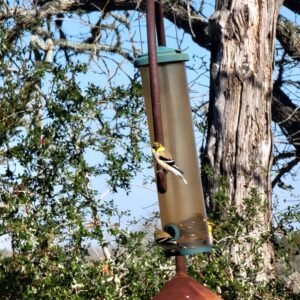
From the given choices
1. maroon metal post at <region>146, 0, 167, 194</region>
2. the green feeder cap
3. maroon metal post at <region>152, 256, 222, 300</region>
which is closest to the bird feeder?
the green feeder cap

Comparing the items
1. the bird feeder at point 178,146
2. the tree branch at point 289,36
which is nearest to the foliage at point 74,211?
the bird feeder at point 178,146

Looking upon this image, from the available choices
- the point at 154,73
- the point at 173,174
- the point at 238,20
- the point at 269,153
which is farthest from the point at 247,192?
the point at 154,73

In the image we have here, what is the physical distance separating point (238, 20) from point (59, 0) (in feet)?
7.87

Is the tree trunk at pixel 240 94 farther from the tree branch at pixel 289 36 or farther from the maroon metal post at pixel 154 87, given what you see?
the maroon metal post at pixel 154 87

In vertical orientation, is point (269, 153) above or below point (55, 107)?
below

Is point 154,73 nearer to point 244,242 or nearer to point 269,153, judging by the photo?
point 244,242

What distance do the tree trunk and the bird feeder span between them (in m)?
3.01

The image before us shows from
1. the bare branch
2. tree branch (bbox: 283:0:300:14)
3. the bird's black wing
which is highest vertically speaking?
tree branch (bbox: 283:0:300:14)

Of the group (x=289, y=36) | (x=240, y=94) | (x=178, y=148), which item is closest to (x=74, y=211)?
(x=178, y=148)

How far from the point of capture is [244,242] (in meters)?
5.32

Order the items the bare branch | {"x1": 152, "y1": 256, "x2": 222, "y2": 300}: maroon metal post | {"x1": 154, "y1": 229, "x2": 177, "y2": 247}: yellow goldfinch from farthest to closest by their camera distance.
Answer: the bare branch, {"x1": 154, "y1": 229, "x2": 177, "y2": 247}: yellow goldfinch, {"x1": 152, "y1": 256, "x2": 222, "y2": 300}: maroon metal post

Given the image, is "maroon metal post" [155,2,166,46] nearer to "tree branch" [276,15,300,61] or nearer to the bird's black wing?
the bird's black wing

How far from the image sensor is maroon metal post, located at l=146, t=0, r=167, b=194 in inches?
130

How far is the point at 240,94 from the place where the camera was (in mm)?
7152
